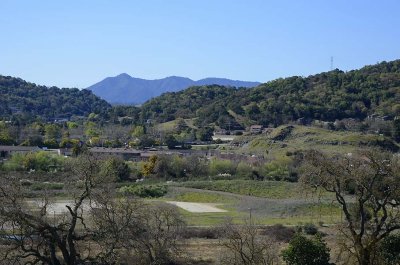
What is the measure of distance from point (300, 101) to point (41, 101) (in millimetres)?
86392

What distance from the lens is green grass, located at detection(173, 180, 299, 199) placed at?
52.2 m

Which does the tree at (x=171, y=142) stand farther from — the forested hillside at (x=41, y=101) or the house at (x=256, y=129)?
the forested hillside at (x=41, y=101)

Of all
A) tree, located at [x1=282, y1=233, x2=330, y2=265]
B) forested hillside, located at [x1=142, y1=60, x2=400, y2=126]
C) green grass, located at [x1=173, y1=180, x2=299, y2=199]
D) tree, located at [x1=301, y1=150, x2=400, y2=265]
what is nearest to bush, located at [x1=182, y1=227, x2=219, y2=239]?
tree, located at [x1=282, y1=233, x2=330, y2=265]

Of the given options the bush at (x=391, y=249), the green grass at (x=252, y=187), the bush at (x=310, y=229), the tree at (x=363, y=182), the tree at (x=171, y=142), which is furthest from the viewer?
the tree at (x=171, y=142)

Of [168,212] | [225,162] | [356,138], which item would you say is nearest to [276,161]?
[225,162]

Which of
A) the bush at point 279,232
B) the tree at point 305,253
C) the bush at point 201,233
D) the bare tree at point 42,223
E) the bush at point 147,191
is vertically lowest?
the bush at point 201,233

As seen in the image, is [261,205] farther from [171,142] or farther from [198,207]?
[171,142]

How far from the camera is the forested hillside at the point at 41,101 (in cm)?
14744

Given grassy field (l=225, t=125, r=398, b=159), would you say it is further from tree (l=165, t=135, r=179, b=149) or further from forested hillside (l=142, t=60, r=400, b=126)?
forested hillside (l=142, t=60, r=400, b=126)

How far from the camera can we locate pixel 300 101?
344 ft

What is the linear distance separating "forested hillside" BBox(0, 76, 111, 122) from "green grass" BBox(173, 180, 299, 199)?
8725 cm

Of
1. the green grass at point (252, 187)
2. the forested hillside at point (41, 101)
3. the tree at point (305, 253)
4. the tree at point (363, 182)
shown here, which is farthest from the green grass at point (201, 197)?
the forested hillside at point (41, 101)

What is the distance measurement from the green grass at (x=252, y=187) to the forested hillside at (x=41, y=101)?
87.3 m

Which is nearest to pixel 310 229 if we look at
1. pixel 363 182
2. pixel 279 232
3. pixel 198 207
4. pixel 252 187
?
pixel 279 232
